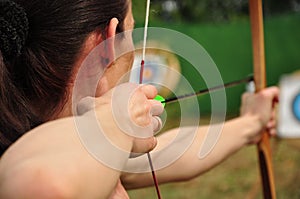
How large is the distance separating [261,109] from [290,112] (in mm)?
4463

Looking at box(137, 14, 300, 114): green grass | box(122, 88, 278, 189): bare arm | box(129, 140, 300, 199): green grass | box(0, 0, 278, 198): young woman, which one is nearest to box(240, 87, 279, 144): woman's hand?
box(122, 88, 278, 189): bare arm

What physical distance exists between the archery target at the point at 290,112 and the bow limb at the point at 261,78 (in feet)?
13.3

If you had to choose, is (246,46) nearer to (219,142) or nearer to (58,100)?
(219,142)

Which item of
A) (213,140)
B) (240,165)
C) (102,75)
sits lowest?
(240,165)

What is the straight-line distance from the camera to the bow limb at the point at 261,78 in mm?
2129

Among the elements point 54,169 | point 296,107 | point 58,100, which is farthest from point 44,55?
point 296,107

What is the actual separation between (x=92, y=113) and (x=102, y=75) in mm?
246

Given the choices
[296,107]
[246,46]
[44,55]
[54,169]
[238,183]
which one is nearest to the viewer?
[54,169]

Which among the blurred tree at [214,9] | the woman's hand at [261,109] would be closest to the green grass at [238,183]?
the woman's hand at [261,109]

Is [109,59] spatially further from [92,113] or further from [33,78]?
[92,113]

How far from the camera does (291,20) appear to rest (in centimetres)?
922

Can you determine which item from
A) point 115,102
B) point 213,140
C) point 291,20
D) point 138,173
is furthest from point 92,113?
point 291,20

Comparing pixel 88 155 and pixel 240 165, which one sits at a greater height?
pixel 88 155

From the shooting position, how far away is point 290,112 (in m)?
6.40
